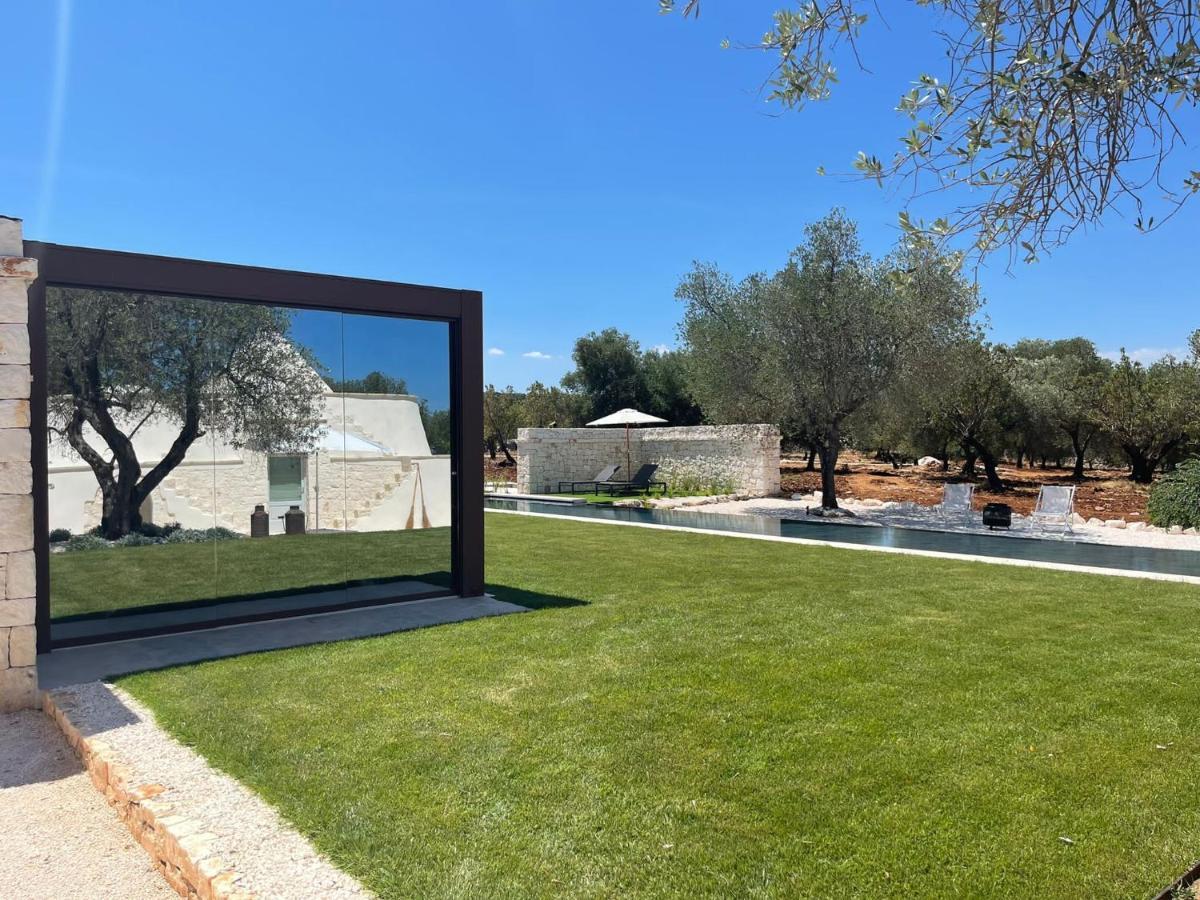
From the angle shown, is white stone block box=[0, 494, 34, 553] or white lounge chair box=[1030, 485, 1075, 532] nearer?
white stone block box=[0, 494, 34, 553]

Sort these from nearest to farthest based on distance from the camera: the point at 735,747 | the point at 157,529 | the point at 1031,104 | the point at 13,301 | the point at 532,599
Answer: the point at 1031,104
the point at 735,747
the point at 13,301
the point at 157,529
the point at 532,599

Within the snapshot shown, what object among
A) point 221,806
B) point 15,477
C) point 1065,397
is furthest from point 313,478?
point 1065,397

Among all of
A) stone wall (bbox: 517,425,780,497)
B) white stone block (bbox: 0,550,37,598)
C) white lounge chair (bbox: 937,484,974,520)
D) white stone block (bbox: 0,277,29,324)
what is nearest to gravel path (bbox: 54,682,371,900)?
white stone block (bbox: 0,550,37,598)

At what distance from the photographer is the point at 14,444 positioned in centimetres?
507

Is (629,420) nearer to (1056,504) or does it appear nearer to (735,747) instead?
(1056,504)

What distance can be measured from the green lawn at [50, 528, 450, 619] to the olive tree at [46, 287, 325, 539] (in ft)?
1.11

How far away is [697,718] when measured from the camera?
15.0ft

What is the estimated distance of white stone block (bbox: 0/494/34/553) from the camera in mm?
5047

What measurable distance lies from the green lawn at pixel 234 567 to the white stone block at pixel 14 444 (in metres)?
1.52

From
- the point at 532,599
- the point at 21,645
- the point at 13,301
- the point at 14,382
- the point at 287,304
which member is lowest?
the point at 532,599

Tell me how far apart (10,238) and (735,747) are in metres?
5.56

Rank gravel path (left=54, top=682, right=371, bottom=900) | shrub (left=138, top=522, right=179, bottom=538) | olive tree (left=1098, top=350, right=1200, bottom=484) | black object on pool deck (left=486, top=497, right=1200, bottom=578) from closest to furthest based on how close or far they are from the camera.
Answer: gravel path (left=54, top=682, right=371, bottom=900)
shrub (left=138, top=522, right=179, bottom=538)
black object on pool deck (left=486, top=497, right=1200, bottom=578)
olive tree (left=1098, top=350, right=1200, bottom=484)

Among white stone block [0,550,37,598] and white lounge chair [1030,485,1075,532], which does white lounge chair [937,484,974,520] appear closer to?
white lounge chair [1030,485,1075,532]

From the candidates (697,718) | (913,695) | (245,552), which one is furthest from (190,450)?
(913,695)
